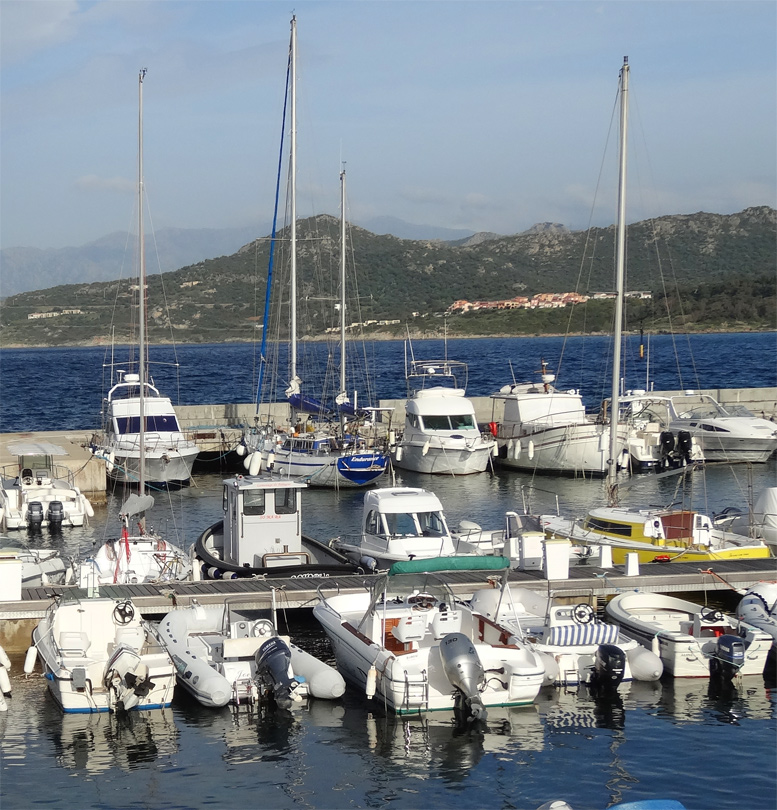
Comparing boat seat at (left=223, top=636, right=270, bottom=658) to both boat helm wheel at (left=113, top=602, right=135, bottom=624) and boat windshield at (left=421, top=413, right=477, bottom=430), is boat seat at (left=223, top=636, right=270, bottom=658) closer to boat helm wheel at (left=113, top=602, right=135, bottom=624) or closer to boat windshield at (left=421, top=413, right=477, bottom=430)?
boat helm wheel at (left=113, top=602, right=135, bottom=624)

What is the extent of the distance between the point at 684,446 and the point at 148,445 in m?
19.0

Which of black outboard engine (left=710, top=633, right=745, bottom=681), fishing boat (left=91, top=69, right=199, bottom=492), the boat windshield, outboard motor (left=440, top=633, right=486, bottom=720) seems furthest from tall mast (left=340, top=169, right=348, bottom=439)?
outboard motor (left=440, top=633, right=486, bottom=720)

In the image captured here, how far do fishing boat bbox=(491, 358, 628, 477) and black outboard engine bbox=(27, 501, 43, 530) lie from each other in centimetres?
1756

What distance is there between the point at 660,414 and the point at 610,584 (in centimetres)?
2728

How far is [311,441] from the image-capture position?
38.2 meters

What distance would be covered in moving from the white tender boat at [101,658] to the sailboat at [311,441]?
1779 centimetres

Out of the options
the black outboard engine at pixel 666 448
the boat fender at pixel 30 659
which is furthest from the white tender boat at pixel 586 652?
the black outboard engine at pixel 666 448

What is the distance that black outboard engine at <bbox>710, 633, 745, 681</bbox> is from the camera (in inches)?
674

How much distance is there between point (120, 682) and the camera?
1573 cm

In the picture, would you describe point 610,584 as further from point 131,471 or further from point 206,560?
point 131,471

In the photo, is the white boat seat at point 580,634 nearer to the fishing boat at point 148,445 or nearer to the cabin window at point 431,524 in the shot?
the cabin window at point 431,524

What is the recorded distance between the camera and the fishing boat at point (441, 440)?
1587 inches

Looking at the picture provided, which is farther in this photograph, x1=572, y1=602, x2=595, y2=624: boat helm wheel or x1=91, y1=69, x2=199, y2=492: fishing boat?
x1=91, y1=69, x2=199, y2=492: fishing boat

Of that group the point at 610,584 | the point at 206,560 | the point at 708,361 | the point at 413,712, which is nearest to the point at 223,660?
the point at 413,712
